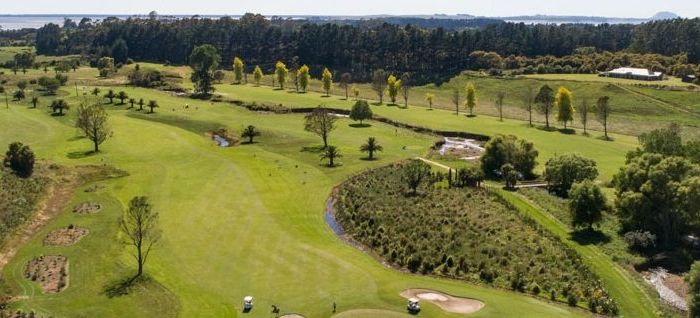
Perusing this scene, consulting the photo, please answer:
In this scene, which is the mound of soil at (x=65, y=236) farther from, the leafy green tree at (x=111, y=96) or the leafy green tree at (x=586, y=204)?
the leafy green tree at (x=111, y=96)

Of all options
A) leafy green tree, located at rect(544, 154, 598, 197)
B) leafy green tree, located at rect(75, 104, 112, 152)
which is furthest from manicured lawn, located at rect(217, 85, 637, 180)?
leafy green tree, located at rect(75, 104, 112, 152)

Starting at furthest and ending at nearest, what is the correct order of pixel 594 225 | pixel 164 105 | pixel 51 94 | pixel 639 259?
pixel 51 94, pixel 164 105, pixel 594 225, pixel 639 259

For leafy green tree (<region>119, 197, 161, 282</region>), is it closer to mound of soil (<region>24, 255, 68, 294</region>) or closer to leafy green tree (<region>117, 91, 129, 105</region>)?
mound of soil (<region>24, 255, 68, 294</region>)

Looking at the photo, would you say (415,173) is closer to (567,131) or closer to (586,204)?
Result: (586,204)

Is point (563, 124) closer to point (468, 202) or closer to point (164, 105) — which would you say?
point (468, 202)

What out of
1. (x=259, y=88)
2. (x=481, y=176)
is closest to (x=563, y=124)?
(x=481, y=176)

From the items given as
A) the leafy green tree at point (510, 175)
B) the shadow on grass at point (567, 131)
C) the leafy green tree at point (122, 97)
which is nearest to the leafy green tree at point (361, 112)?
the shadow on grass at point (567, 131)

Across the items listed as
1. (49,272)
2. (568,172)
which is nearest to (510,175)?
(568,172)
